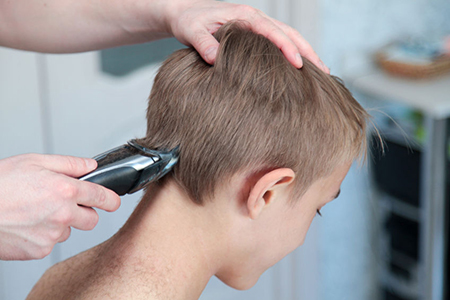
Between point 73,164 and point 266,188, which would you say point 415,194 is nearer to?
point 266,188

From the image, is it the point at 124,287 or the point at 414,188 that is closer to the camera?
the point at 124,287

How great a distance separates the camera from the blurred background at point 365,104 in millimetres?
1566

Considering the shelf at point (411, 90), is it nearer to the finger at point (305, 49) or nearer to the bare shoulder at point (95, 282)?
the finger at point (305, 49)

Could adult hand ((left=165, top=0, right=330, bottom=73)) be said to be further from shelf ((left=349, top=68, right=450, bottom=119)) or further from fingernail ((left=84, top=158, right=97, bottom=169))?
shelf ((left=349, top=68, right=450, bottom=119))

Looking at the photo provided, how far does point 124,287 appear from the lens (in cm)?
71

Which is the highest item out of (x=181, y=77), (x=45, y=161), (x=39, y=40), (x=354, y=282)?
(x=39, y=40)

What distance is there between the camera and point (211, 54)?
74 centimetres

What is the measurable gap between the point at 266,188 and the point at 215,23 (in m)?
0.32

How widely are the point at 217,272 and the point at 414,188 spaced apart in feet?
3.47

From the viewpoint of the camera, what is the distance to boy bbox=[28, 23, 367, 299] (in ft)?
2.35

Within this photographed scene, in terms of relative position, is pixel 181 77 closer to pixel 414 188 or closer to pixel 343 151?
pixel 343 151

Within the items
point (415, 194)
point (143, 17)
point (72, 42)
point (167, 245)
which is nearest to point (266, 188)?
point (167, 245)

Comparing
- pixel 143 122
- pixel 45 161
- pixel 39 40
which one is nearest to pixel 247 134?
pixel 45 161

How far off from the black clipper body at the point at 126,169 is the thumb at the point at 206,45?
6.7 inches
